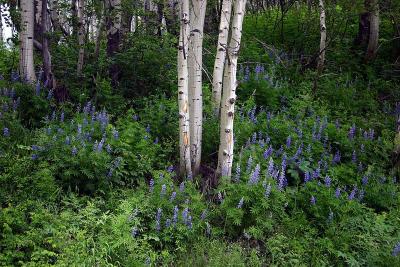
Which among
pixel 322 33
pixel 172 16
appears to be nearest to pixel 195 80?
pixel 322 33

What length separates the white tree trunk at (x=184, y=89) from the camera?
555 centimetres

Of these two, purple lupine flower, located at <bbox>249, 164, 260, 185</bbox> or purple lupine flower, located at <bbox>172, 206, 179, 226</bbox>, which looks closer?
purple lupine flower, located at <bbox>172, 206, 179, 226</bbox>

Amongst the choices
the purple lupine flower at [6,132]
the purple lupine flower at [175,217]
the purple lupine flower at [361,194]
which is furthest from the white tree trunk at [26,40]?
the purple lupine flower at [361,194]

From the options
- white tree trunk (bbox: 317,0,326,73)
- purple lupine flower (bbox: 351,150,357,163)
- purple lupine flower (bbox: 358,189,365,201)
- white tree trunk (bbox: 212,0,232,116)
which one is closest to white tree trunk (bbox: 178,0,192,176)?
white tree trunk (bbox: 212,0,232,116)

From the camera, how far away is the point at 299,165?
595 centimetres

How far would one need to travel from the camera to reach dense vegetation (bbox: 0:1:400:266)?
4406mm

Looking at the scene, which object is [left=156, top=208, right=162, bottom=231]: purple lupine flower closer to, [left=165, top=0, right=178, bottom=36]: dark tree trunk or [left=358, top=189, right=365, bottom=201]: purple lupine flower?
[left=358, top=189, right=365, bottom=201]: purple lupine flower

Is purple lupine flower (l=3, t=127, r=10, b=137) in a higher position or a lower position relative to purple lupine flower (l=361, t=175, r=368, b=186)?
higher

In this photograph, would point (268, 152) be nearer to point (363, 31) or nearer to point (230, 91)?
point (230, 91)

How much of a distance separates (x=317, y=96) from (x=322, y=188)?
392 cm

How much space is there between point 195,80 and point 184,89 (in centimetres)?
46

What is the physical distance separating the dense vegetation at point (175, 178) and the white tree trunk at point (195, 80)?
0.36m

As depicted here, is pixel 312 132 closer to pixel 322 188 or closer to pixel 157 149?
pixel 322 188

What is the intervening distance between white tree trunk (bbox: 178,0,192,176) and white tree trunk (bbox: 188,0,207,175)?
0.25m
